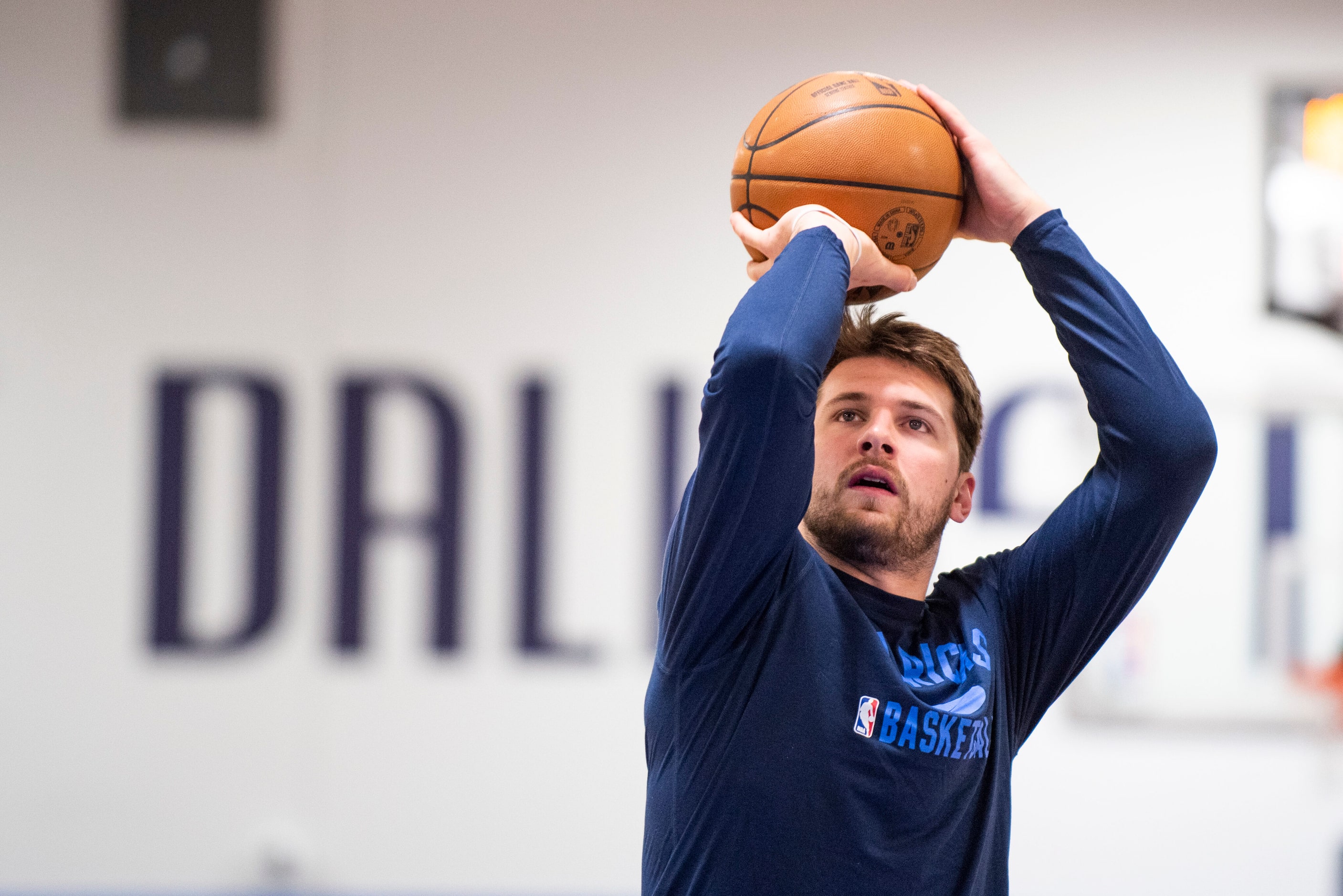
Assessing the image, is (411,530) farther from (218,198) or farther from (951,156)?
(951,156)

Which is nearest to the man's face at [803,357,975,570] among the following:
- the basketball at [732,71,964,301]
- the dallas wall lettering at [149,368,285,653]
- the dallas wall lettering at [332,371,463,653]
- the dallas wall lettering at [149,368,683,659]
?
the basketball at [732,71,964,301]

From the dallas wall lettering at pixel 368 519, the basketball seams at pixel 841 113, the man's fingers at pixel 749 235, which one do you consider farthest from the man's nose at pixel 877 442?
the dallas wall lettering at pixel 368 519

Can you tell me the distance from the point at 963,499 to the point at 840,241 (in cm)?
41

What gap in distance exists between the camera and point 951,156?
51.5 inches

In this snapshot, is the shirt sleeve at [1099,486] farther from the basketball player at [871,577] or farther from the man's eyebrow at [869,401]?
the man's eyebrow at [869,401]

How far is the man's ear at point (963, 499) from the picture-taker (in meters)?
1.35

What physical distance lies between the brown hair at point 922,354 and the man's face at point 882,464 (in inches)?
0.5

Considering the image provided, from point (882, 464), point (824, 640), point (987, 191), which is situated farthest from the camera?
point (987, 191)

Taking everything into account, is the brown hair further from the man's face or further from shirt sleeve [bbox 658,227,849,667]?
shirt sleeve [bbox 658,227,849,667]

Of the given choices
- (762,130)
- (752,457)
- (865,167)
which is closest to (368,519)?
(762,130)

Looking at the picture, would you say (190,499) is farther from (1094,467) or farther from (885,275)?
(1094,467)

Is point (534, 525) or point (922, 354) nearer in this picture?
point (922, 354)

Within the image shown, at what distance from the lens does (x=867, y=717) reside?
1089 millimetres

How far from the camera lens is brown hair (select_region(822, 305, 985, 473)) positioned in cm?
130
